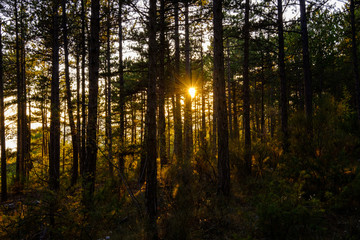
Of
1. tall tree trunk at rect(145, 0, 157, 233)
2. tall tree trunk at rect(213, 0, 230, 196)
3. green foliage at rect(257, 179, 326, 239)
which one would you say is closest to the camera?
green foliage at rect(257, 179, 326, 239)

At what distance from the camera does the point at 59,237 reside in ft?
13.1

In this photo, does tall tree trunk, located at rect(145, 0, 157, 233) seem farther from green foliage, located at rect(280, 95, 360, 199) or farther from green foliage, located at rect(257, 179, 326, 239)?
green foliage, located at rect(280, 95, 360, 199)

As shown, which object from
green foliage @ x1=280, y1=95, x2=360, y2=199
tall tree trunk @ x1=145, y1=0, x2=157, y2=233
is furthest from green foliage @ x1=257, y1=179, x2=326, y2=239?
tall tree trunk @ x1=145, y1=0, x2=157, y2=233

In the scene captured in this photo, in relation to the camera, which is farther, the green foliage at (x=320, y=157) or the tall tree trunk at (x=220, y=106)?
the tall tree trunk at (x=220, y=106)

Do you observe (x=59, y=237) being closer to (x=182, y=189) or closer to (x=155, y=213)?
(x=155, y=213)

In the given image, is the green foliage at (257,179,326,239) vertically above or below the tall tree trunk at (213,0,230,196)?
below

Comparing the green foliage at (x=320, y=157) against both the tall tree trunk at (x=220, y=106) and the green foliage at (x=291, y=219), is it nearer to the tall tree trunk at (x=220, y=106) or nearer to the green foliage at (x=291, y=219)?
the green foliage at (x=291, y=219)

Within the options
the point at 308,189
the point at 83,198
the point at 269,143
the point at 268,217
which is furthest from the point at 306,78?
the point at 83,198

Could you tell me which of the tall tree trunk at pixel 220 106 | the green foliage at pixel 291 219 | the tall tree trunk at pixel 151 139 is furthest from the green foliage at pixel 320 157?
the tall tree trunk at pixel 151 139

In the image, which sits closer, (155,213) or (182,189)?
(155,213)

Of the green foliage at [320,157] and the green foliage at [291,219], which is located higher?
the green foliage at [320,157]

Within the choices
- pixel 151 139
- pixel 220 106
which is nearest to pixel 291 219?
pixel 151 139

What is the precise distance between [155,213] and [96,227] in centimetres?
132

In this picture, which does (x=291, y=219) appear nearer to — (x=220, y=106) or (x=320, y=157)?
(x=320, y=157)
